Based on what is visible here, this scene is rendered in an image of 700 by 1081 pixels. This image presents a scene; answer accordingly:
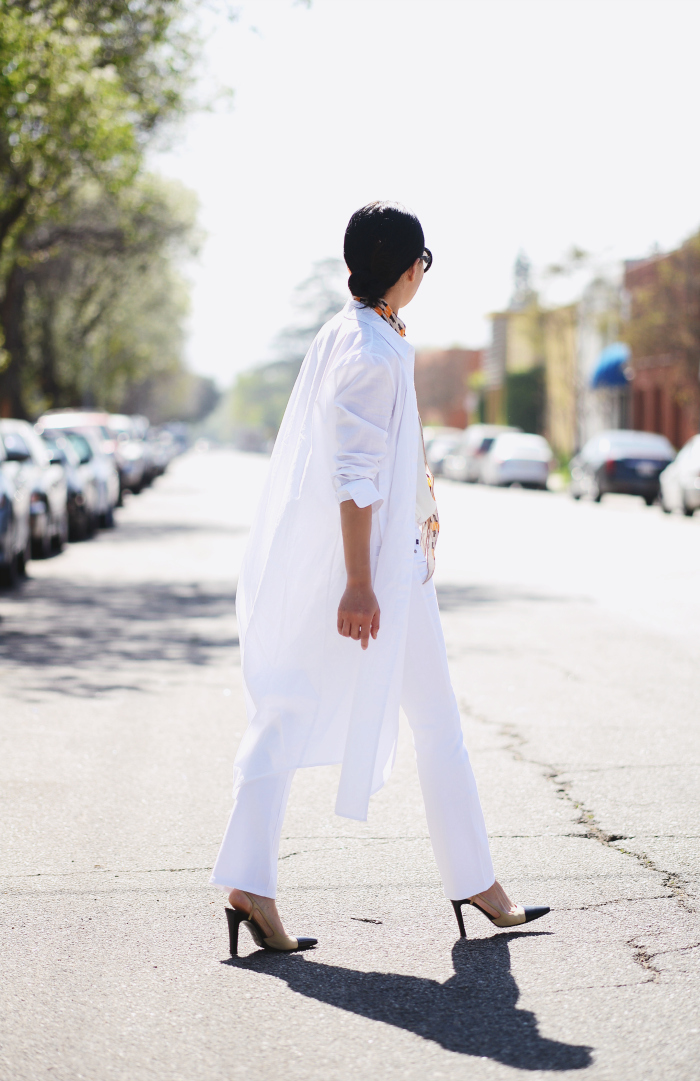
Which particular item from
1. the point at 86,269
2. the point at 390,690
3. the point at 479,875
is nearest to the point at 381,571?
the point at 390,690

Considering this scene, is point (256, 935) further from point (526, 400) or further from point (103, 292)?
point (526, 400)

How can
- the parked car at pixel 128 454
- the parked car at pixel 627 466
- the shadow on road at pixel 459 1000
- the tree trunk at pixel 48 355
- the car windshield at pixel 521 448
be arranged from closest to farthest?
1. the shadow on road at pixel 459 1000
2. the parked car at pixel 627 466
3. the parked car at pixel 128 454
4. the car windshield at pixel 521 448
5. the tree trunk at pixel 48 355

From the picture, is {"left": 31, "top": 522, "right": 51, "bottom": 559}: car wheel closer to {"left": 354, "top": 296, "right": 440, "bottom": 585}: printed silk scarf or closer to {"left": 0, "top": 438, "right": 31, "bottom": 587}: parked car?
{"left": 0, "top": 438, "right": 31, "bottom": 587}: parked car

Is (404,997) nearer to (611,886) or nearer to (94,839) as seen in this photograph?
(611,886)

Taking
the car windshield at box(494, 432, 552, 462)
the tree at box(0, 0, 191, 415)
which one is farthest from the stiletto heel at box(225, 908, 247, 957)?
the car windshield at box(494, 432, 552, 462)

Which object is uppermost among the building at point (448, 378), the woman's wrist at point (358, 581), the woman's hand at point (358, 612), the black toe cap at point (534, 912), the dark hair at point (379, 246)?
the building at point (448, 378)

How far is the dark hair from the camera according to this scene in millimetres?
3609

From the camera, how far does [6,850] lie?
185 inches

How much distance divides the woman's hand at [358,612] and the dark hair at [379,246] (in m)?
0.76

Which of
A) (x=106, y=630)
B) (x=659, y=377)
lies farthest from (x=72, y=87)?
(x=659, y=377)

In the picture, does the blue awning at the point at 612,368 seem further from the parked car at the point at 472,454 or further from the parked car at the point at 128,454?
the parked car at the point at 128,454

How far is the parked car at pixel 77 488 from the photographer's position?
19.7m

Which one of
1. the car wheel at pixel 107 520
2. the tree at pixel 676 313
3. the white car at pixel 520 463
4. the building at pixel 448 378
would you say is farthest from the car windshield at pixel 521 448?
the building at pixel 448 378

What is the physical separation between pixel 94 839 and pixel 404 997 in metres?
1.78
